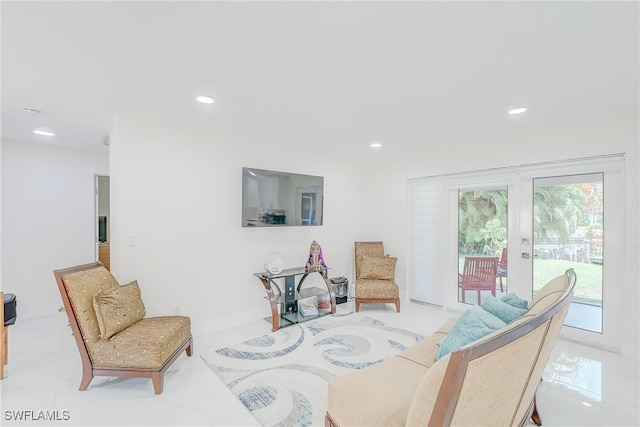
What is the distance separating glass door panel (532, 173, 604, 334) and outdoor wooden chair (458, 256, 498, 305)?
50 centimetres

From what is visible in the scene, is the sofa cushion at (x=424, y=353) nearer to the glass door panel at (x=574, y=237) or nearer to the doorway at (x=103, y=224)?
the glass door panel at (x=574, y=237)

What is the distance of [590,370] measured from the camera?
2621mm

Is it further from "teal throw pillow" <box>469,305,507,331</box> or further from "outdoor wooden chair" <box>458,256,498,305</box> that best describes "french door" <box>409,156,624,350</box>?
"teal throw pillow" <box>469,305,507,331</box>

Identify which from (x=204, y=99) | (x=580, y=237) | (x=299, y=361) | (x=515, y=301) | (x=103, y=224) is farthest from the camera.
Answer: (x=103, y=224)

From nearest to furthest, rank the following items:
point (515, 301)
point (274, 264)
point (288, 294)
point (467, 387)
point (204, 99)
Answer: point (467, 387), point (515, 301), point (204, 99), point (274, 264), point (288, 294)

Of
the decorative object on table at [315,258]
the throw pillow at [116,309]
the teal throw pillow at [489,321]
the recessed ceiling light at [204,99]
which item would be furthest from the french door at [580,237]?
the throw pillow at [116,309]

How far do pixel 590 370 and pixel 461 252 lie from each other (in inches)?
73.5

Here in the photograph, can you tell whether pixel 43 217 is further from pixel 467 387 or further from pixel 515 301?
pixel 515 301

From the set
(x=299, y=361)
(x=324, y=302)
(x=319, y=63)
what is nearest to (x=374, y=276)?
(x=324, y=302)

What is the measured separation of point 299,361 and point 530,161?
3.39 m

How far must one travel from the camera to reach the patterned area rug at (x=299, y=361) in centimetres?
209

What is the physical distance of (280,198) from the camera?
3.88m

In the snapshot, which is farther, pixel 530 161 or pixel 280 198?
pixel 280 198

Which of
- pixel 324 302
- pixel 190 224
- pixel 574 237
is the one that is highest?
pixel 190 224
